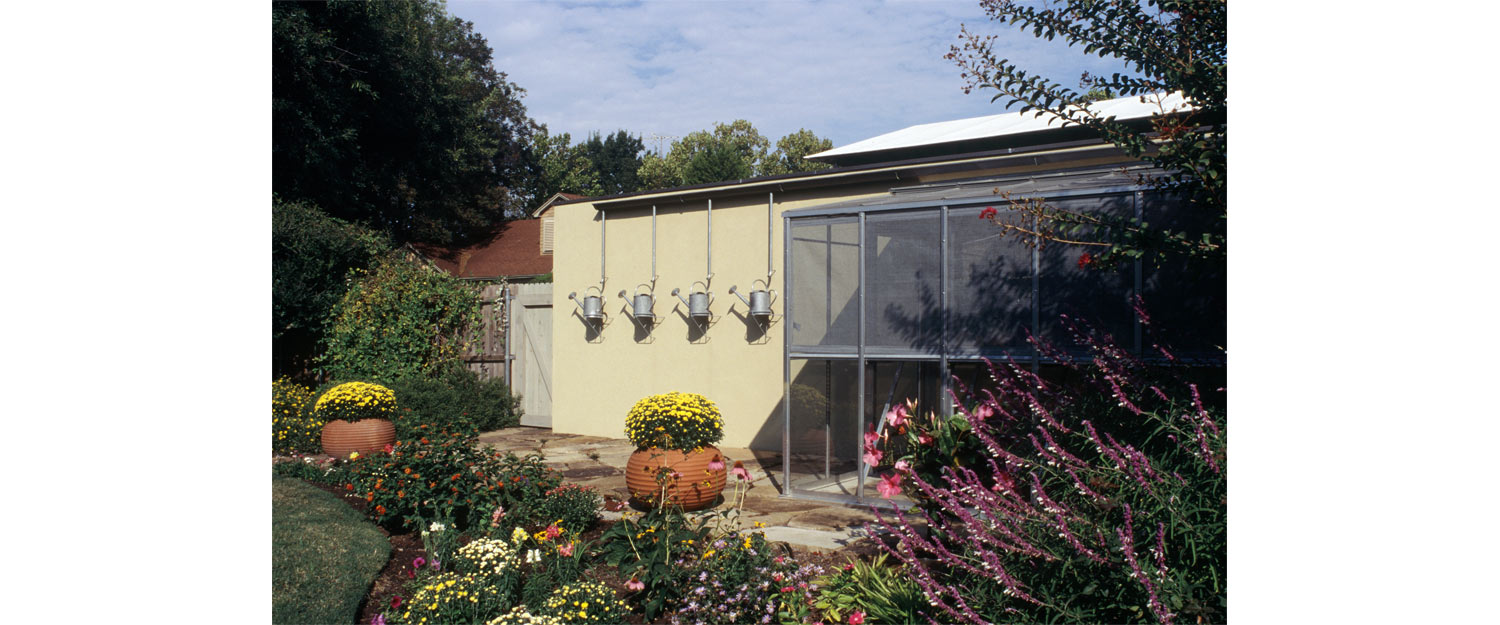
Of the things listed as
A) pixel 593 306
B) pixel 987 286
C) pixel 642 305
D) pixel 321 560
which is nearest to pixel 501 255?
pixel 593 306

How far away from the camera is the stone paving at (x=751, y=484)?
18.6 feet

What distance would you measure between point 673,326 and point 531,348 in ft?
9.82

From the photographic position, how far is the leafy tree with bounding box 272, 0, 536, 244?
15.4 m

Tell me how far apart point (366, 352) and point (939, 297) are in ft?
28.9

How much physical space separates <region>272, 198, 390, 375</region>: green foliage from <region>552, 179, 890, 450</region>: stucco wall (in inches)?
137

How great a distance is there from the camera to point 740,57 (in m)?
6.27

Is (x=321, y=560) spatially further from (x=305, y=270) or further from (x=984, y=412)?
(x=305, y=270)

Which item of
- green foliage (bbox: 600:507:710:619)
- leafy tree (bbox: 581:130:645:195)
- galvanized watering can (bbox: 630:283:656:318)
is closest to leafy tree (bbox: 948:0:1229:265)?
green foliage (bbox: 600:507:710:619)

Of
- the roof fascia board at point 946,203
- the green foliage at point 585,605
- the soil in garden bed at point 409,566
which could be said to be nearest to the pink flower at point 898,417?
the soil in garden bed at point 409,566

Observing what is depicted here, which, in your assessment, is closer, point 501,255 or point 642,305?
point 642,305

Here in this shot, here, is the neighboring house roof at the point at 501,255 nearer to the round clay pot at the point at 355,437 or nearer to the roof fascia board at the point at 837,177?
the roof fascia board at the point at 837,177

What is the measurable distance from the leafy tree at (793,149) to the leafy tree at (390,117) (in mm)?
9992

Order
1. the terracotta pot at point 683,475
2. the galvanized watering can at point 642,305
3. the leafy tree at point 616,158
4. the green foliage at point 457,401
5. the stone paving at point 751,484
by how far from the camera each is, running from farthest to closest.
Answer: the leafy tree at point 616,158, the galvanized watering can at point 642,305, the green foliage at point 457,401, the terracotta pot at point 683,475, the stone paving at point 751,484

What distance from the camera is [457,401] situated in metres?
11.6
